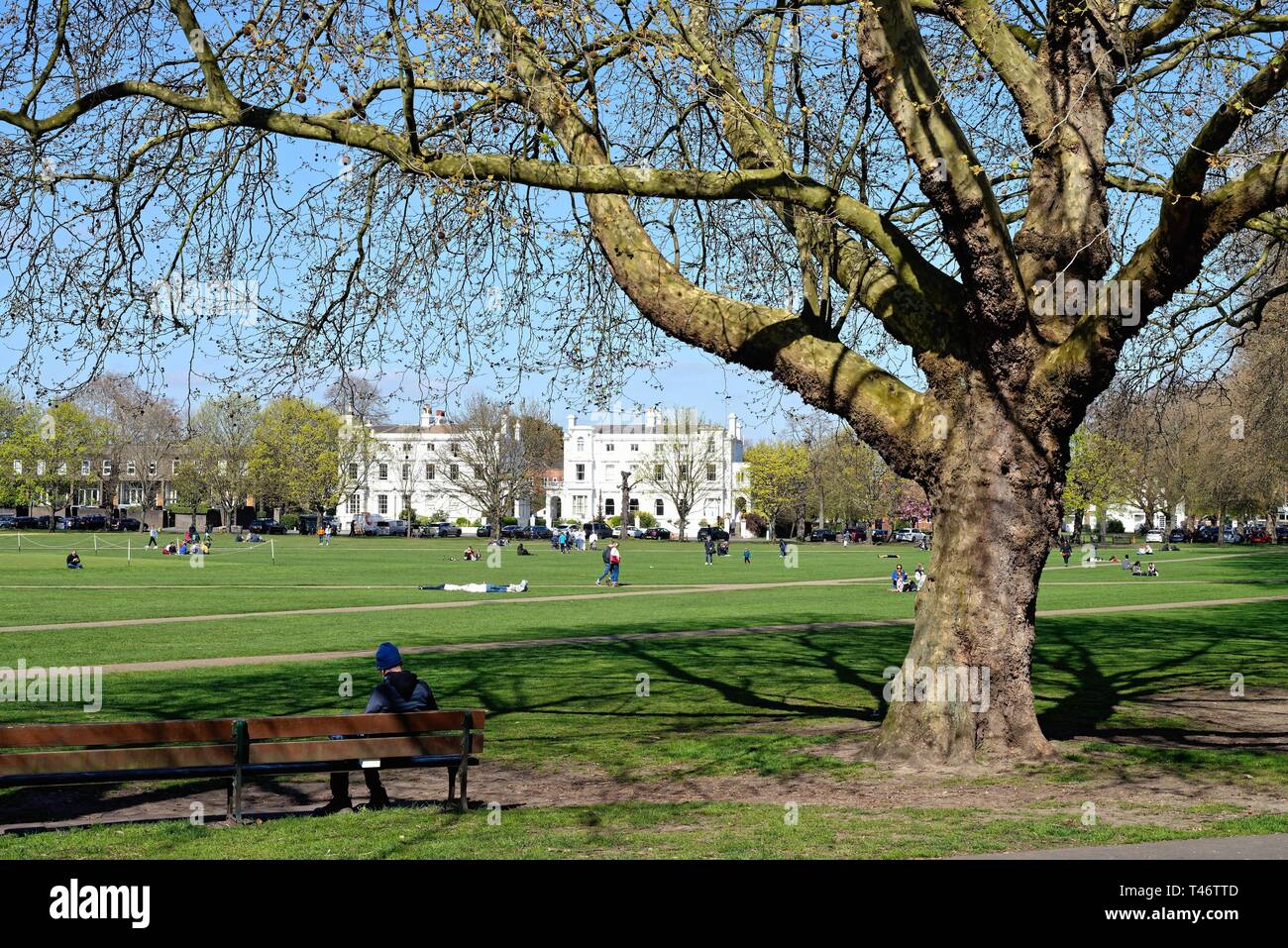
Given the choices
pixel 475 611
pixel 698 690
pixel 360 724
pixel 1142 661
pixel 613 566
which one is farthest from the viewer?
pixel 613 566

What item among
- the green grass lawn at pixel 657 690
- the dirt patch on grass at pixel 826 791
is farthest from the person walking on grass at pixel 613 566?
the dirt patch on grass at pixel 826 791

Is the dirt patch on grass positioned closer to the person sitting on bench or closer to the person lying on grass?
the person sitting on bench

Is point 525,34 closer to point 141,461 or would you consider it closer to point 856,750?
point 856,750

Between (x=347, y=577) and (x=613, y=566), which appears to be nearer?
(x=613, y=566)

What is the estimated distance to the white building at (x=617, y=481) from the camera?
127 meters

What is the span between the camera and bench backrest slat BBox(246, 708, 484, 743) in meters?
9.06

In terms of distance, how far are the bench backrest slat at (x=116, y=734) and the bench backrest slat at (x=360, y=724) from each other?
0.30m

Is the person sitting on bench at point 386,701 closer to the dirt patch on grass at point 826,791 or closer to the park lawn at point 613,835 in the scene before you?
the park lawn at point 613,835

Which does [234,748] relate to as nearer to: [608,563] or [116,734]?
[116,734]

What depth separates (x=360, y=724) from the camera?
30.5 ft

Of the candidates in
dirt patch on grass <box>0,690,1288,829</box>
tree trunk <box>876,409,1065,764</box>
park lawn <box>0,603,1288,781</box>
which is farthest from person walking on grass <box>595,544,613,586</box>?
tree trunk <box>876,409,1065,764</box>

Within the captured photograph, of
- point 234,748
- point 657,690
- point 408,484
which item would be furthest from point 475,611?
point 408,484

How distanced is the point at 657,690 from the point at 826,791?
656 cm

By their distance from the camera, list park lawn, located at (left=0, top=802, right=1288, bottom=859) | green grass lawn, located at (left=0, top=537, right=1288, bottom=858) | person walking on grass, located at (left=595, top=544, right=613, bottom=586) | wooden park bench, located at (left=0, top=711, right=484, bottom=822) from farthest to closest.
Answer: person walking on grass, located at (left=595, top=544, right=613, bottom=586), green grass lawn, located at (left=0, top=537, right=1288, bottom=858), wooden park bench, located at (left=0, top=711, right=484, bottom=822), park lawn, located at (left=0, top=802, right=1288, bottom=859)
